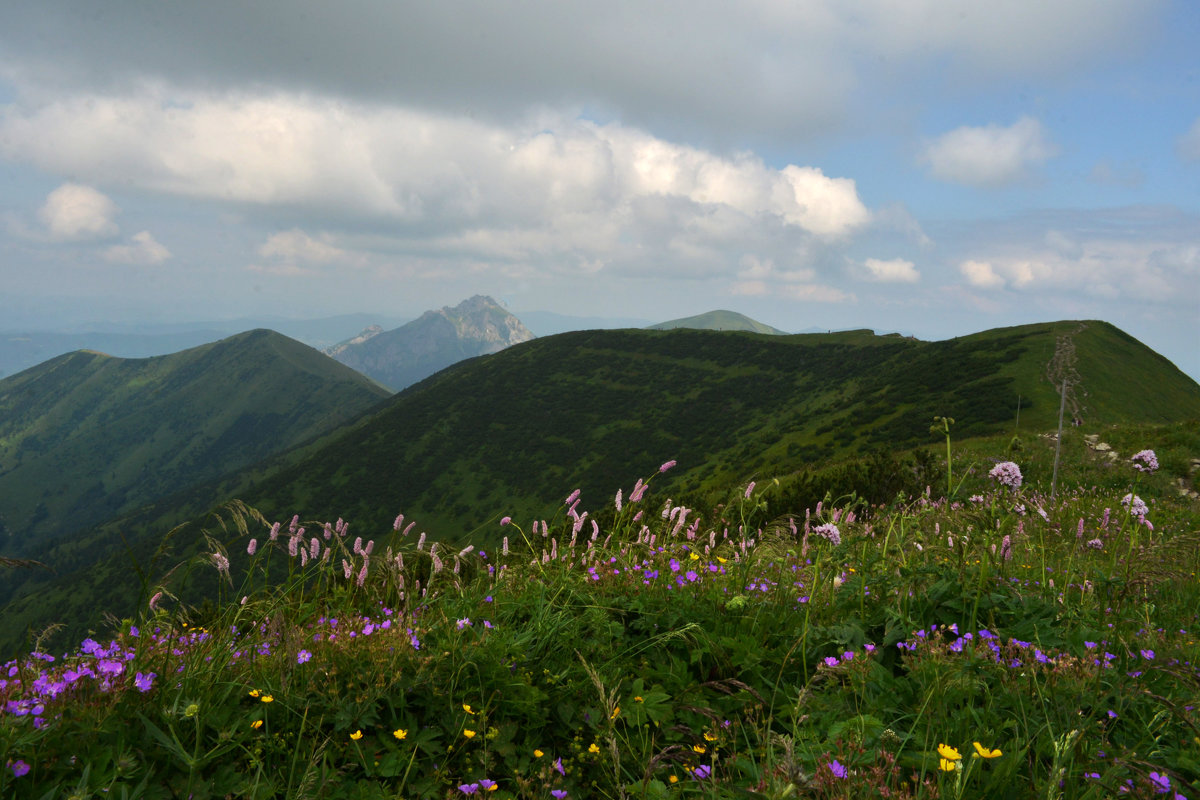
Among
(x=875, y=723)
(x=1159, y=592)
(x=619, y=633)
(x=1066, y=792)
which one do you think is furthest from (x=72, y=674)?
(x=1159, y=592)

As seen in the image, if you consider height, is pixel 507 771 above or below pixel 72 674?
below

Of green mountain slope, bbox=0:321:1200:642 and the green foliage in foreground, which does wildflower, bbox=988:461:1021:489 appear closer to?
the green foliage in foreground

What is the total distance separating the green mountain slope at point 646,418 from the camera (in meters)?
76.6

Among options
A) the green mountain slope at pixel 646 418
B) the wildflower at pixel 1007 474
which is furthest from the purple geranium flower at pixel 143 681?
the green mountain slope at pixel 646 418

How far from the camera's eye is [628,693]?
339 centimetres

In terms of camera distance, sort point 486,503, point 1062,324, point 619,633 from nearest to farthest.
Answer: point 619,633
point 1062,324
point 486,503

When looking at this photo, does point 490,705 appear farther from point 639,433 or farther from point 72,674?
point 639,433

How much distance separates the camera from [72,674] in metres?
2.62

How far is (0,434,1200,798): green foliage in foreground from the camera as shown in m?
2.43

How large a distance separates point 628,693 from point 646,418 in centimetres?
14872

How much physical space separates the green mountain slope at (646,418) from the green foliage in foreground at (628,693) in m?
59.3

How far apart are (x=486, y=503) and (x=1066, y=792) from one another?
465ft

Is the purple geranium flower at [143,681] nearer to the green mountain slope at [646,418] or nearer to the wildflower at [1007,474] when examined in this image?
the wildflower at [1007,474]

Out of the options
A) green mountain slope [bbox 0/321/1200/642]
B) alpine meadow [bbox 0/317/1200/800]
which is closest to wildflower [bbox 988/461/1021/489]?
alpine meadow [bbox 0/317/1200/800]
